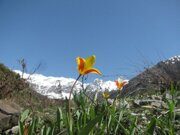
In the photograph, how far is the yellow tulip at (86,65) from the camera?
237 centimetres

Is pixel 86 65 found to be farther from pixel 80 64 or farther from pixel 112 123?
pixel 112 123

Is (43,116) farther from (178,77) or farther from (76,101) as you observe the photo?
(178,77)

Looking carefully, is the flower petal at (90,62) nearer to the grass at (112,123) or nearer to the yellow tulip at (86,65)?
the yellow tulip at (86,65)

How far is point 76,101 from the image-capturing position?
4258mm

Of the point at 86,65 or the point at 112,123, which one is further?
the point at 112,123

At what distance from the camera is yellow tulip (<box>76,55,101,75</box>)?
2367mm

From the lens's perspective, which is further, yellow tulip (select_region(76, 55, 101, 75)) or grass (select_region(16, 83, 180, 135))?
grass (select_region(16, 83, 180, 135))

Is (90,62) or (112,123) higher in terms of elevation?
(90,62)

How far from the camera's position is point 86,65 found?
241 centimetres

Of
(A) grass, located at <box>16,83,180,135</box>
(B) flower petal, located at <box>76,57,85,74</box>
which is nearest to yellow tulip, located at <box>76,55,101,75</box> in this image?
(B) flower petal, located at <box>76,57,85,74</box>

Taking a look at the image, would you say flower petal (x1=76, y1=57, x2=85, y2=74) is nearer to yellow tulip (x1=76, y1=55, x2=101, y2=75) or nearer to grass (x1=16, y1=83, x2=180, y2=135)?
yellow tulip (x1=76, y1=55, x2=101, y2=75)

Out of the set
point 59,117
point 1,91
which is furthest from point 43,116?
point 1,91

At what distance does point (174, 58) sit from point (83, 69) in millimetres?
10430

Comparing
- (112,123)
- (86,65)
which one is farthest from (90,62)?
(112,123)
